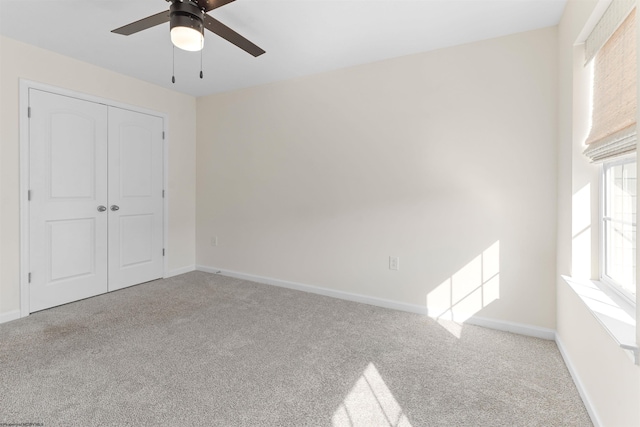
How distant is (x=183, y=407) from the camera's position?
1.65 meters

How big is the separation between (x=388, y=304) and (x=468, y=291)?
76 cm

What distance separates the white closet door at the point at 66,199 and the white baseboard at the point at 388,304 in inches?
57.0

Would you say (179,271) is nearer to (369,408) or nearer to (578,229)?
(369,408)

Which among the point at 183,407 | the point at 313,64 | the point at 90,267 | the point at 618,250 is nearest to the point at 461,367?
the point at 618,250

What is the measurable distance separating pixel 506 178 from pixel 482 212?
33cm

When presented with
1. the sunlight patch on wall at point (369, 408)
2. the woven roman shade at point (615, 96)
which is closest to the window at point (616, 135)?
the woven roman shade at point (615, 96)

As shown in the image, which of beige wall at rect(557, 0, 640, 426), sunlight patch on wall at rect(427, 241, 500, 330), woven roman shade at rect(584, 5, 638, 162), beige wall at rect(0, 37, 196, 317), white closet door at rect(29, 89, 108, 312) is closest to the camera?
woven roman shade at rect(584, 5, 638, 162)

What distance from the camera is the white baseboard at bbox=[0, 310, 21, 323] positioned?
2773mm

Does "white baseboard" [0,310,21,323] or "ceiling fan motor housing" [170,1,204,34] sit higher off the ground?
"ceiling fan motor housing" [170,1,204,34]

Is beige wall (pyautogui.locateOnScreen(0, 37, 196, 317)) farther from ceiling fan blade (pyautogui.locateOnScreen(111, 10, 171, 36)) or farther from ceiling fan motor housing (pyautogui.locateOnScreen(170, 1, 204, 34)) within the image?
ceiling fan motor housing (pyautogui.locateOnScreen(170, 1, 204, 34))

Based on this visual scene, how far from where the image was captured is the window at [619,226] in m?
1.55

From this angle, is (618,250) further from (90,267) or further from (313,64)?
(90,267)

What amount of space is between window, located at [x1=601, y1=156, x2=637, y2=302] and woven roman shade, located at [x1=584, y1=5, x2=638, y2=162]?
0.12 m

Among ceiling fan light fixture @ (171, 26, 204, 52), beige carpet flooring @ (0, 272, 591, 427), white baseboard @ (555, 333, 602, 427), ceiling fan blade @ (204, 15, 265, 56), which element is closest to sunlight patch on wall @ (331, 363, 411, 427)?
beige carpet flooring @ (0, 272, 591, 427)
